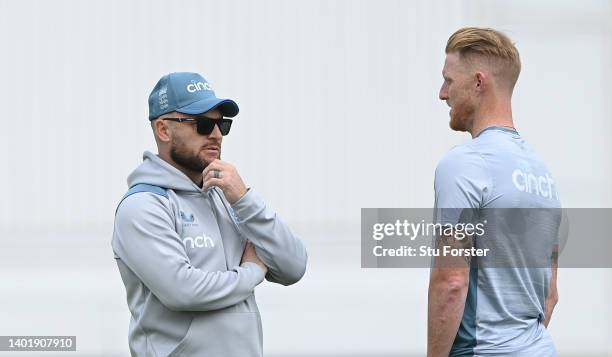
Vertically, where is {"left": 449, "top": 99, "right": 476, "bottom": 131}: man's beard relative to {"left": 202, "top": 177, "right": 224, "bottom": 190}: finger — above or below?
above

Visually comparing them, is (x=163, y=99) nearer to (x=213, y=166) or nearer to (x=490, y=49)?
(x=213, y=166)

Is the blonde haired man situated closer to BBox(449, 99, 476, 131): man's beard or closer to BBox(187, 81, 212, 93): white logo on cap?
BBox(449, 99, 476, 131): man's beard

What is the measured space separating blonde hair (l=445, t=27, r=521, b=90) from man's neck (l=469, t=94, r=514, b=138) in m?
0.07

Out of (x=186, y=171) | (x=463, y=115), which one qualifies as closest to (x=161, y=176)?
(x=186, y=171)

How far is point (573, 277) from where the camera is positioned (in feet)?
11.7

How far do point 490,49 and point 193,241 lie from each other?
835 mm

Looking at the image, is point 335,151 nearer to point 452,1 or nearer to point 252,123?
point 252,123

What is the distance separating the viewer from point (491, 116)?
2488 mm

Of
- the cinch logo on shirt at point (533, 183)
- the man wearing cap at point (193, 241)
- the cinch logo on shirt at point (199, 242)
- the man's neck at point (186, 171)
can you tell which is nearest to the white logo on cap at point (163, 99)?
the man wearing cap at point (193, 241)

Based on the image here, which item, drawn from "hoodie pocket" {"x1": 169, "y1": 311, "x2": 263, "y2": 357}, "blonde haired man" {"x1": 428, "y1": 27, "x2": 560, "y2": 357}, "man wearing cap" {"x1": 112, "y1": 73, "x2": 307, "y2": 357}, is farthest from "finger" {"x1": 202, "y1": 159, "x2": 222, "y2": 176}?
"blonde haired man" {"x1": 428, "y1": 27, "x2": 560, "y2": 357}

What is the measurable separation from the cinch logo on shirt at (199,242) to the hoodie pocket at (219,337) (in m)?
0.16

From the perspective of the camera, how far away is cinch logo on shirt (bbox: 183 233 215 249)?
8.12 feet

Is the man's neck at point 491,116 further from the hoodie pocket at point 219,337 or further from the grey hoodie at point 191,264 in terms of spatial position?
the hoodie pocket at point 219,337

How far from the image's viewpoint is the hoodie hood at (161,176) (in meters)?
2.51
